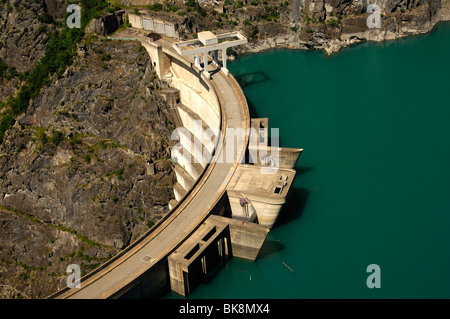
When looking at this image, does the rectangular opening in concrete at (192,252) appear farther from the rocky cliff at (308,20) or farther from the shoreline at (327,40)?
the rocky cliff at (308,20)

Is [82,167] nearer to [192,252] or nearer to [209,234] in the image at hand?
[209,234]

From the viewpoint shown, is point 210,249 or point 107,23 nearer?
point 210,249

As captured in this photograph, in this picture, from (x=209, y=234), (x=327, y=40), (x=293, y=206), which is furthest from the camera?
(x=327, y=40)

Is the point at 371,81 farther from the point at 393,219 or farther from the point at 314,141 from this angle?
the point at 393,219

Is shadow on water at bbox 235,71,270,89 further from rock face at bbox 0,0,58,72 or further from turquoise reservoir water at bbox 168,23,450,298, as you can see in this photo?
rock face at bbox 0,0,58,72

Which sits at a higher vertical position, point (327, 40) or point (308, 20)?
point (308, 20)

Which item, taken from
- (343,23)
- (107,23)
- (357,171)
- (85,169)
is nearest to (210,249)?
(357,171)
